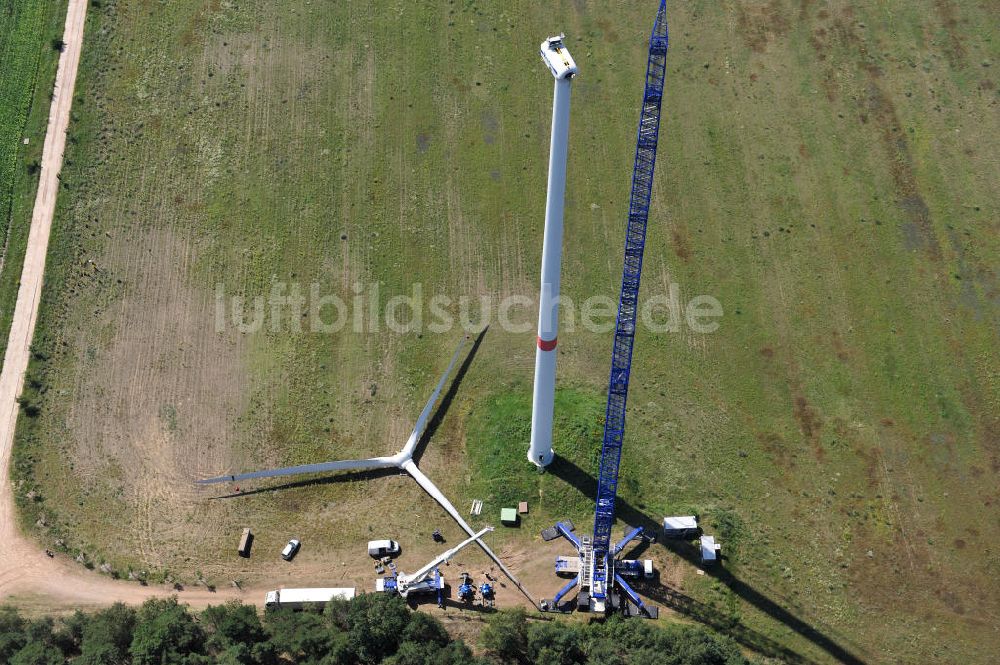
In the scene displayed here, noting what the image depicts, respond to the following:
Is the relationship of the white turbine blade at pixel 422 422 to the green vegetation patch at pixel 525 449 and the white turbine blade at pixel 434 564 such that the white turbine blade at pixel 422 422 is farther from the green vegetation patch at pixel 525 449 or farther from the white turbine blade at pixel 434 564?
the white turbine blade at pixel 434 564

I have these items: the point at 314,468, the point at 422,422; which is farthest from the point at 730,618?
the point at 314,468

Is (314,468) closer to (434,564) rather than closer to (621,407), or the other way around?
(434,564)

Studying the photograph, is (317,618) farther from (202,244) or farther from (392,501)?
(202,244)

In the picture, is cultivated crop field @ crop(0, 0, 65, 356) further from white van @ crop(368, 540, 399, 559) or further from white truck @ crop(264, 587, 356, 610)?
white van @ crop(368, 540, 399, 559)

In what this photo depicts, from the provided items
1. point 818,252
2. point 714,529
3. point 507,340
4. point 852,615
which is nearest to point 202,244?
point 507,340

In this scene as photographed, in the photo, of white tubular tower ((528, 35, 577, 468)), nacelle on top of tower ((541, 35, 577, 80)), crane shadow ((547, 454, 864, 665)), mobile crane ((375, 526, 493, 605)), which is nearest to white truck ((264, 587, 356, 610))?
mobile crane ((375, 526, 493, 605))
